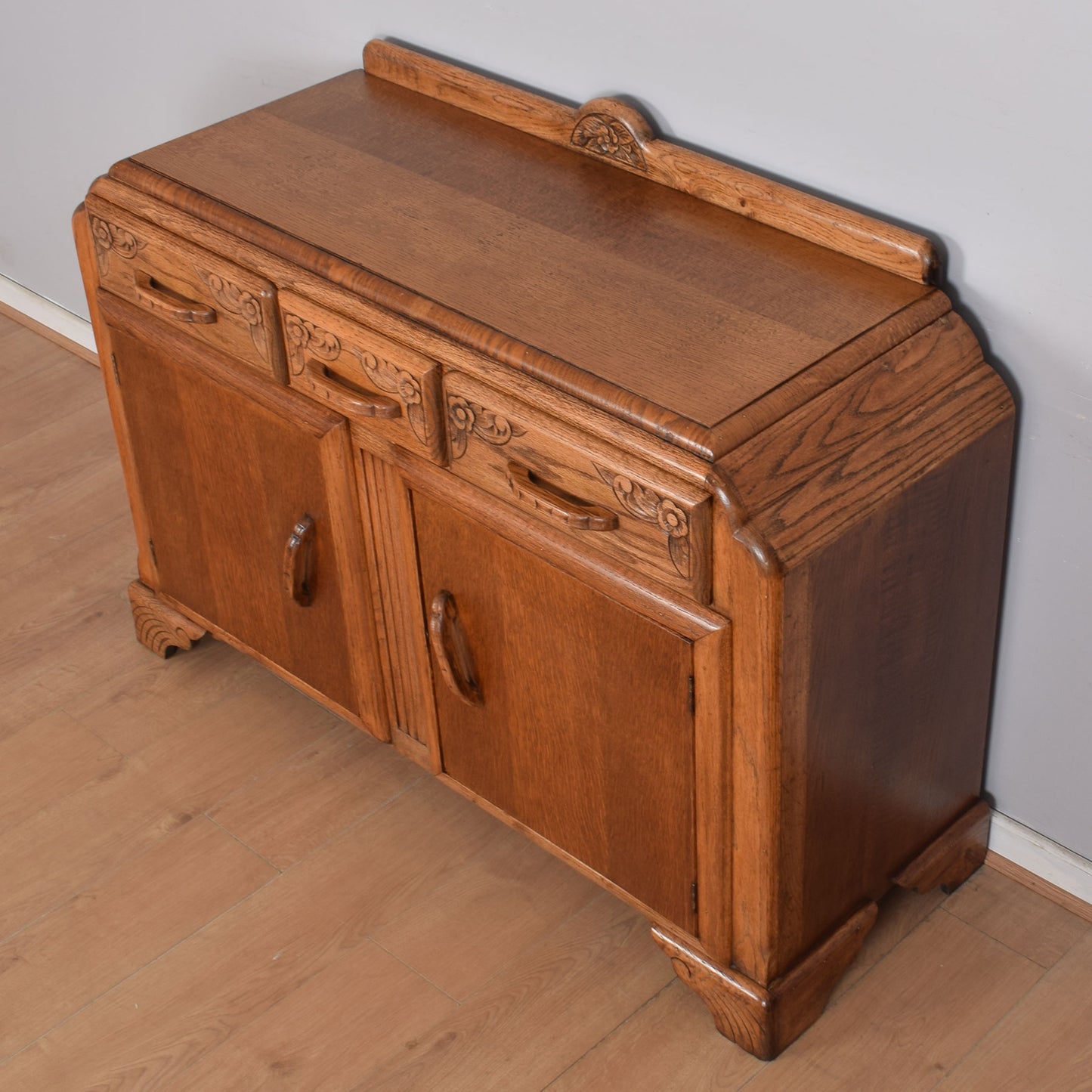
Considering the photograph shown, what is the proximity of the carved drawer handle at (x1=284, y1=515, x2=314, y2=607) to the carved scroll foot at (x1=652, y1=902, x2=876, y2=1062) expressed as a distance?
23.6 inches

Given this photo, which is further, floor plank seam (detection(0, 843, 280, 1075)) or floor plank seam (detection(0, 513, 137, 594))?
floor plank seam (detection(0, 513, 137, 594))

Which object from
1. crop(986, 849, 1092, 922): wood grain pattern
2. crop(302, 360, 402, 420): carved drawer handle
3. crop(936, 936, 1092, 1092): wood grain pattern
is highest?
crop(302, 360, 402, 420): carved drawer handle

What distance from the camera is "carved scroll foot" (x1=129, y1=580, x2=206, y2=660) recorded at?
224 cm

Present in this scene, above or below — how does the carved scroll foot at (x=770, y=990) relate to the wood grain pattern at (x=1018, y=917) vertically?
above

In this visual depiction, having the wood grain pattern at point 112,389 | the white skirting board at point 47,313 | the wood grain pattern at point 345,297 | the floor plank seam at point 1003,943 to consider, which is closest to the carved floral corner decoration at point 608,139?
the wood grain pattern at point 345,297

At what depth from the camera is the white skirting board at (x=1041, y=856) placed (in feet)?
6.08

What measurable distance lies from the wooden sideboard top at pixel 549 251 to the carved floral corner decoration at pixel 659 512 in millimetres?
60

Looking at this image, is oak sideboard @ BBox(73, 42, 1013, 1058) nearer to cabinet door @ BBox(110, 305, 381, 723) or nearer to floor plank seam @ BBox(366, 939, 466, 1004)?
cabinet door @ BBox(110, 305, 381, 723)

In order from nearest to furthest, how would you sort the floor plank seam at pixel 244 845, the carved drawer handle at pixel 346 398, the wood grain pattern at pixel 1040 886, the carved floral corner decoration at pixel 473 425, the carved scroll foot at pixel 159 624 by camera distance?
the carved floral corner decoration at pixel 473 425 < the carved drawer handle at pixel 346 398 < the wood grain pattern at pixel 1040 886 < the floor plank seam at pixel 244 845 < the carved scroll foot at pixel 159 624

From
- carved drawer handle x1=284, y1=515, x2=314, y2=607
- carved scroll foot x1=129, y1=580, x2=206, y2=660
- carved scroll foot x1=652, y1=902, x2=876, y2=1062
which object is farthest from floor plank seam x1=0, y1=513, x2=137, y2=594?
carved scroll foot x1=652, y1=902, x2=876, y2=1062

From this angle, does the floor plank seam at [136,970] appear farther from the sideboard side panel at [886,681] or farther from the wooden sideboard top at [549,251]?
the wooden sideboard top at [549,251]

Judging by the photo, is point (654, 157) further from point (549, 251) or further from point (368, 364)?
point (368, 364)

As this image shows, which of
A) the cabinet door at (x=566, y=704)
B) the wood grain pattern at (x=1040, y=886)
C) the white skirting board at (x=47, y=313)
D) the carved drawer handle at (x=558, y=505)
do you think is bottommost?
the wood grain pattern at (x=1040, y=886)

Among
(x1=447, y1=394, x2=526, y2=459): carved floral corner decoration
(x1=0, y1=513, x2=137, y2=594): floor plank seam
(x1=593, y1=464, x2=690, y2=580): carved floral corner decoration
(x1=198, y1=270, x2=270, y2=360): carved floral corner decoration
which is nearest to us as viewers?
(x1=593, y1=464, x2=690, y2=580): carved floral corner decoration
